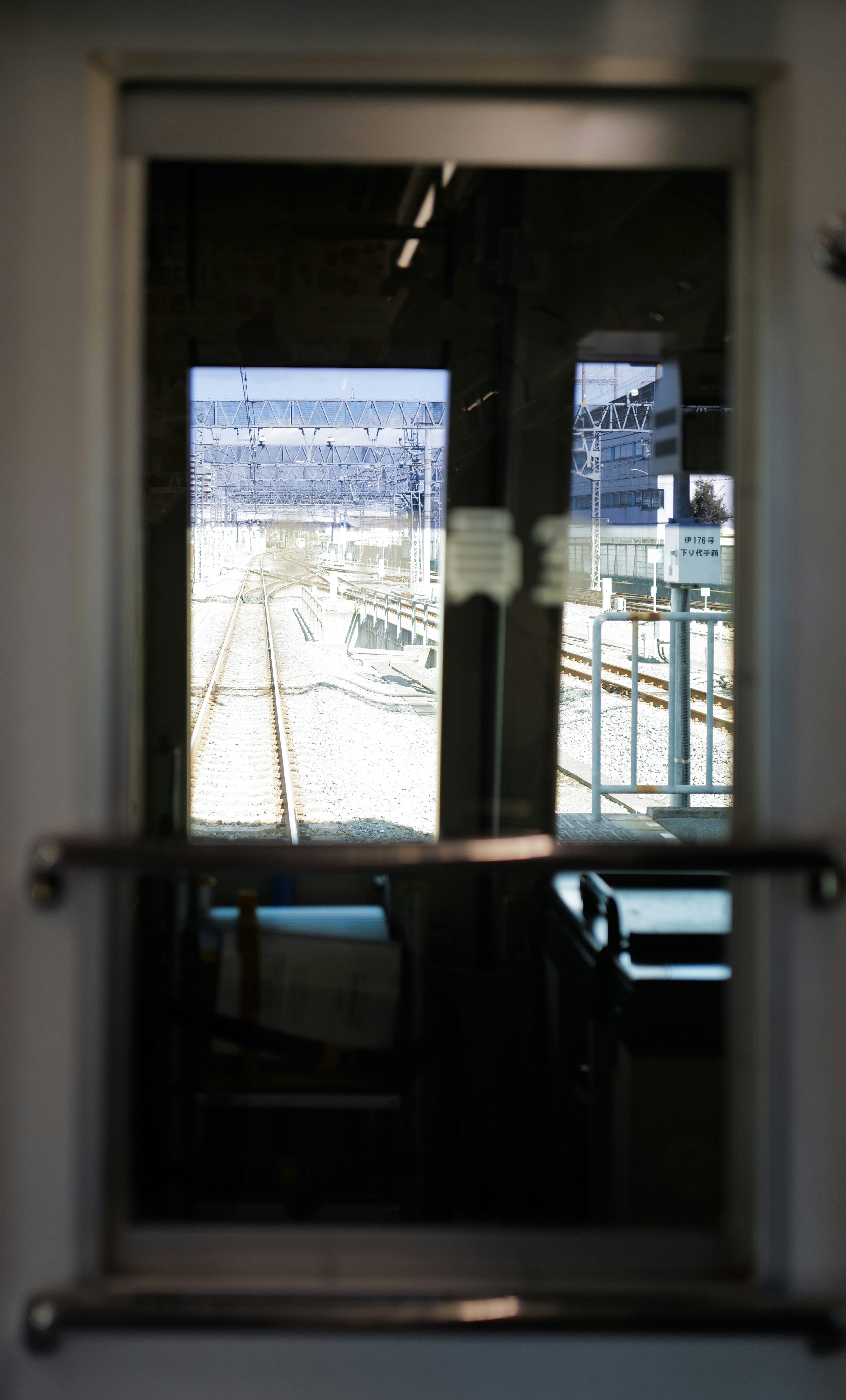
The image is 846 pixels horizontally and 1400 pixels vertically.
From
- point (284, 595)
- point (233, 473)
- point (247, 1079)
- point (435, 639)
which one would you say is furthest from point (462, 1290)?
point (284, 595)

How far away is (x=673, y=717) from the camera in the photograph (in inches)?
187

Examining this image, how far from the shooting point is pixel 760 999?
3.79 ft

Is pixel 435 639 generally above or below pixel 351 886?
above

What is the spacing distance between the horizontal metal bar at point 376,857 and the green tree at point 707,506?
1.87 m

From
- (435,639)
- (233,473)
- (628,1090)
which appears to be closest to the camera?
(628,1090)

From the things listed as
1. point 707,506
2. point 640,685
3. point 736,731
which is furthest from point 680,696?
point 736,731

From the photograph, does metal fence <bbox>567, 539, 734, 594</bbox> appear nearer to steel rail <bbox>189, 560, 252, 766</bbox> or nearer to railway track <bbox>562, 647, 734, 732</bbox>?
railway track <bbox>562, 647, 734, 732</bbox>

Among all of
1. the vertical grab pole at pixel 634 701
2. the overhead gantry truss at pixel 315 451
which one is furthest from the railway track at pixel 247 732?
the vertical grab pole at pixel 634 701

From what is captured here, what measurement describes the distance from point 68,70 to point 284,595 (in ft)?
8.02

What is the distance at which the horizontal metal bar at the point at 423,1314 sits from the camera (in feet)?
3.54

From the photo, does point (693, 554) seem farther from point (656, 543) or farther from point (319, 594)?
point (319, 594)

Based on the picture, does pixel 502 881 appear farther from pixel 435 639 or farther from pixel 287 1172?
pixel 287 1172

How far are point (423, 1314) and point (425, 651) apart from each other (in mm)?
1828

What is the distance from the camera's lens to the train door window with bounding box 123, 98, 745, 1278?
5.05 ft
